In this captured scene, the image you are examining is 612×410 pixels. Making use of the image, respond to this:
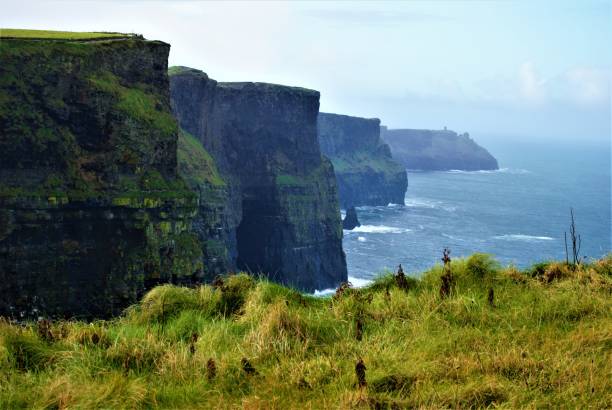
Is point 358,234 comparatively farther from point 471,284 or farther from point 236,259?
point 471,284

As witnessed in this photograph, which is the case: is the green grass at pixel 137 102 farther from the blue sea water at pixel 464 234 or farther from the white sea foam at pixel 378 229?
the white sea foam at pixel 378 229

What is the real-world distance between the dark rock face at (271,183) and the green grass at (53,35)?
116 feet

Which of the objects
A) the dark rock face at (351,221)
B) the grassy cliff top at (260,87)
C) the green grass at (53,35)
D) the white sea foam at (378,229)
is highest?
the grassy cliff top at (260,87)

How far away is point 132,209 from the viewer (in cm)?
5638

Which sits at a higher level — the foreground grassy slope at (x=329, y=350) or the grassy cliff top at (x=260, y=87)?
the grassy cliff top at (x=260, y=87)

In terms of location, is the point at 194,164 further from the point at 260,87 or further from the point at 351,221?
the point at 351,221

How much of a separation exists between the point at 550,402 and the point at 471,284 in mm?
4221

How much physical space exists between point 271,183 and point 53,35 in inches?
2229

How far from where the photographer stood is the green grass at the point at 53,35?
57959mm

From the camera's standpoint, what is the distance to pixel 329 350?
805 centimetres

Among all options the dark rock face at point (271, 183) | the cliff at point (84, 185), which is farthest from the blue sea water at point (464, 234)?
the cliff at point (84, 185)

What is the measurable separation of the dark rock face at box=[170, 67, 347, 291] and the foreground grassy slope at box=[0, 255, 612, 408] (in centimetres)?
9397

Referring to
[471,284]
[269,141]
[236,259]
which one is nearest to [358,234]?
[269,141]

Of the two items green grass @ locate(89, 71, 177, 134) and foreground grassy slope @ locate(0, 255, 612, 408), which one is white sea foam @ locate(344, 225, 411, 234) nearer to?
green grass @ locate(89, 71, 177, 134)
